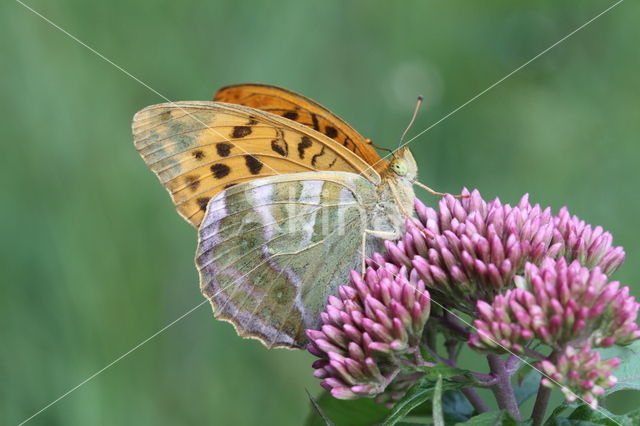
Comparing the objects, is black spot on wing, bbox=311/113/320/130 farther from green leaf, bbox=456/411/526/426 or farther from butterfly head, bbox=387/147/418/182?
green leaf, bbox=456/411/526/426

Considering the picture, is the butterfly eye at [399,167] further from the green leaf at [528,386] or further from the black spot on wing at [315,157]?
the green leaf at [528,386]

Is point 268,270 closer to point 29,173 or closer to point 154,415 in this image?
point 154,415

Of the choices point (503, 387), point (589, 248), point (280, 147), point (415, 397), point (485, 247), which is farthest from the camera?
point (280, 147)

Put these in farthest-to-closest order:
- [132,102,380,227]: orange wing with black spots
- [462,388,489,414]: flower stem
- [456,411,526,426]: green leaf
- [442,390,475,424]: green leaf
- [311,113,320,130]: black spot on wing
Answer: [311,113,320,130]: black spot on wing, [132,102,380,227]: orange wing with black spots, [442,390,475,424]: green leaf, [462,388,489,414]: flower stem, [456,411,526,426]: green leaf

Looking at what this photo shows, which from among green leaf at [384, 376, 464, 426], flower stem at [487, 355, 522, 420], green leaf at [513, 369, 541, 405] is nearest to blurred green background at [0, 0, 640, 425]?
green leaf at [513, 369, 541, 405]

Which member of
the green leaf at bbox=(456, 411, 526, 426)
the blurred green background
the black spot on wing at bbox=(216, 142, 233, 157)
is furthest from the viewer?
the blurred green background

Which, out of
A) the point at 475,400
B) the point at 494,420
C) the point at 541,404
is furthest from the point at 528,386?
the point at 494,420

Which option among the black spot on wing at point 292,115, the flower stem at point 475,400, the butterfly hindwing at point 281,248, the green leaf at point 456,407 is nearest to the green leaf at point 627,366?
the flower stem at point 475,400

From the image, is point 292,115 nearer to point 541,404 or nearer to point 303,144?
point 303,144
